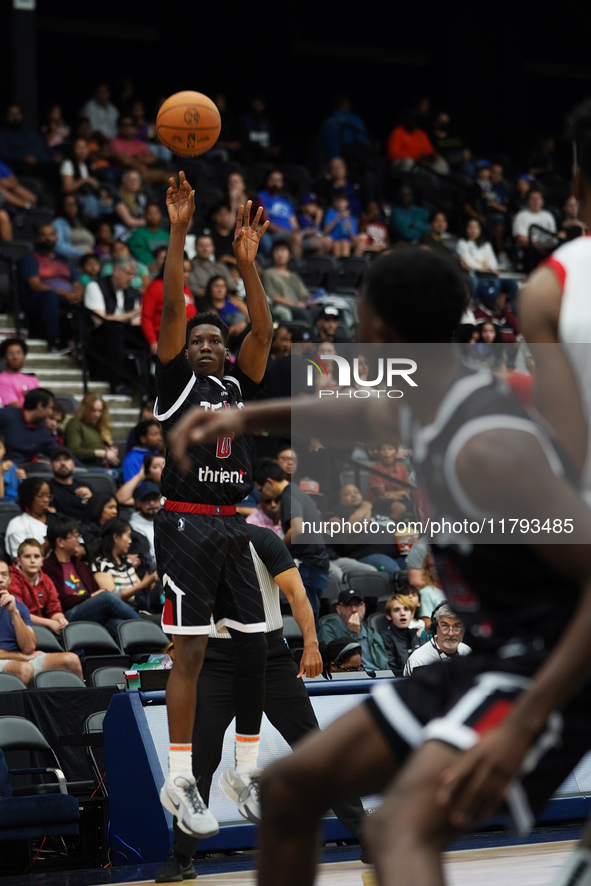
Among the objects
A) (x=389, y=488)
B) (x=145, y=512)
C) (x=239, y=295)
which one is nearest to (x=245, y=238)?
(x=145, y=512)

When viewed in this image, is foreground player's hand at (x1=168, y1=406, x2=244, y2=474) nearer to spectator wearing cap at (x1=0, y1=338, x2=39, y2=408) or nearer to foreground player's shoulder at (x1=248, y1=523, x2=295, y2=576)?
foreground player's shoulder at (x1=248, y1=523, x2=295, y2=576)

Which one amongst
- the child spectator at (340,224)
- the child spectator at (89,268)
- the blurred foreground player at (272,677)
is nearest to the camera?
the blurred foreground player at (272,677)

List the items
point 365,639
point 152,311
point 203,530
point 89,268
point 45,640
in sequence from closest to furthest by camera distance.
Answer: point 203,530 → point 45,640 → point 365,639 → point 152,311 → point 89,268

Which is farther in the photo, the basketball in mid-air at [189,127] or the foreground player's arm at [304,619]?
the basketball in mid-air at [189,127]

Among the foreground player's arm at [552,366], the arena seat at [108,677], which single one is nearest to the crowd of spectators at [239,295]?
the arena seat at [108,677]

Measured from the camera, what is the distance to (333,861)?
5.70 m

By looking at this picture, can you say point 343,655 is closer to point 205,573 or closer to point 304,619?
point 304,619

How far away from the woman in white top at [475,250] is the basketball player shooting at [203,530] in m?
11.4

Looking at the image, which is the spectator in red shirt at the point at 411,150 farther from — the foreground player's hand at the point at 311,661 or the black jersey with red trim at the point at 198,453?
the black jersey with red trim at the point at 198,453

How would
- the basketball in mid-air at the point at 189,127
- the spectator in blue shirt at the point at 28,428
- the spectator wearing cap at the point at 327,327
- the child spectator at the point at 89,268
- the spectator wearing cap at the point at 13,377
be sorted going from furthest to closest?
the child spectator at the point at 89,268 → the spectator wearing cap at the point at 327,327 → the spectator wearing cap at the point at 13,377 → the spectator in blue shirt at the point at 28,428 → the basketball in mid-air at the point at 189,127

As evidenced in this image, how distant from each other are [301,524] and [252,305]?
4361mm

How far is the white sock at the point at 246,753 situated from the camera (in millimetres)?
5047

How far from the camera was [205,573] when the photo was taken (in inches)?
188

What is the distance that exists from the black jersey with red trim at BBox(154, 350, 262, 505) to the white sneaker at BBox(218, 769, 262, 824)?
3.73 ft
